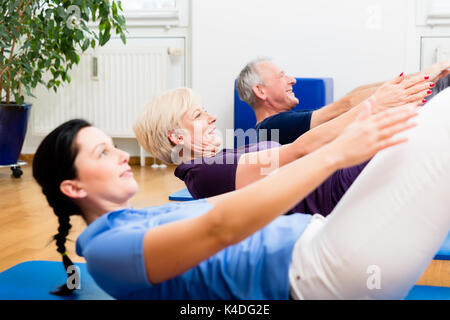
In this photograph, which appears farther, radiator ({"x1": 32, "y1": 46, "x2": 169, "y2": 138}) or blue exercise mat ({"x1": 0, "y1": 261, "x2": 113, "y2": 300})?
radiator ({"x1": 32, "y1": 46, "x2": 169, "y2": 138})

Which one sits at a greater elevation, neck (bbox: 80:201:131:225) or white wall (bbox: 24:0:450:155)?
white wall (bbox: 24:0:450:155)

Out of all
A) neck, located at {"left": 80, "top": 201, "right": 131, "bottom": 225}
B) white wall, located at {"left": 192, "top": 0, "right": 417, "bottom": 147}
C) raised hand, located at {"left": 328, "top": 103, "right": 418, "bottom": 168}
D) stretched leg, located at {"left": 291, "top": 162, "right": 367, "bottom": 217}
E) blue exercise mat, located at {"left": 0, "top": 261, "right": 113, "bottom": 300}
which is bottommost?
blue exercise mat, located at {"left": 0, "top": 261, "right": 113, "bottom": 300}

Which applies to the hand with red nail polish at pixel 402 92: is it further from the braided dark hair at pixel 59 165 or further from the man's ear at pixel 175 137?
the braided dark hair at pixel 59 165

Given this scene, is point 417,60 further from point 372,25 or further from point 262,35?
point 262,35

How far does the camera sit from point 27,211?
2.89 meters

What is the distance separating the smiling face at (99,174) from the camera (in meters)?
1.04

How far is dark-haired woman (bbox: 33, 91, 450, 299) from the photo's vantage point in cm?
86

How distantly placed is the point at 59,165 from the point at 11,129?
→ 3.14 meters

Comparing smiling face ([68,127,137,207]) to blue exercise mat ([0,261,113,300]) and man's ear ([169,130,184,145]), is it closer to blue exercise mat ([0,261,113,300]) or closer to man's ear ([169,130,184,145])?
blue exercise mat ([0,261,113,300])

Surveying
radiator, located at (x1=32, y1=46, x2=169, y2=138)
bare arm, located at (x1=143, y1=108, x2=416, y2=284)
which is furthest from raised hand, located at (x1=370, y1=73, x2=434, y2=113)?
radiator, located at (x1=32, y1=46, x2=169, y2=138)

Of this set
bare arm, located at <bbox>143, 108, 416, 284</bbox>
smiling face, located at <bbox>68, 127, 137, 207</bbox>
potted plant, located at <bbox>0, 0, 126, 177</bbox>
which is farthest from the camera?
potted plant, located at <bbox>0, 0, 126, 177</bbox>

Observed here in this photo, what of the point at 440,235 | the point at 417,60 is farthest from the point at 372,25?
the point at 440,235

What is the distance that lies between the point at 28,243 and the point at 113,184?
1398 millimetres

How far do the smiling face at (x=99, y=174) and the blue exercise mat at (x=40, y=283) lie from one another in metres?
0.29
